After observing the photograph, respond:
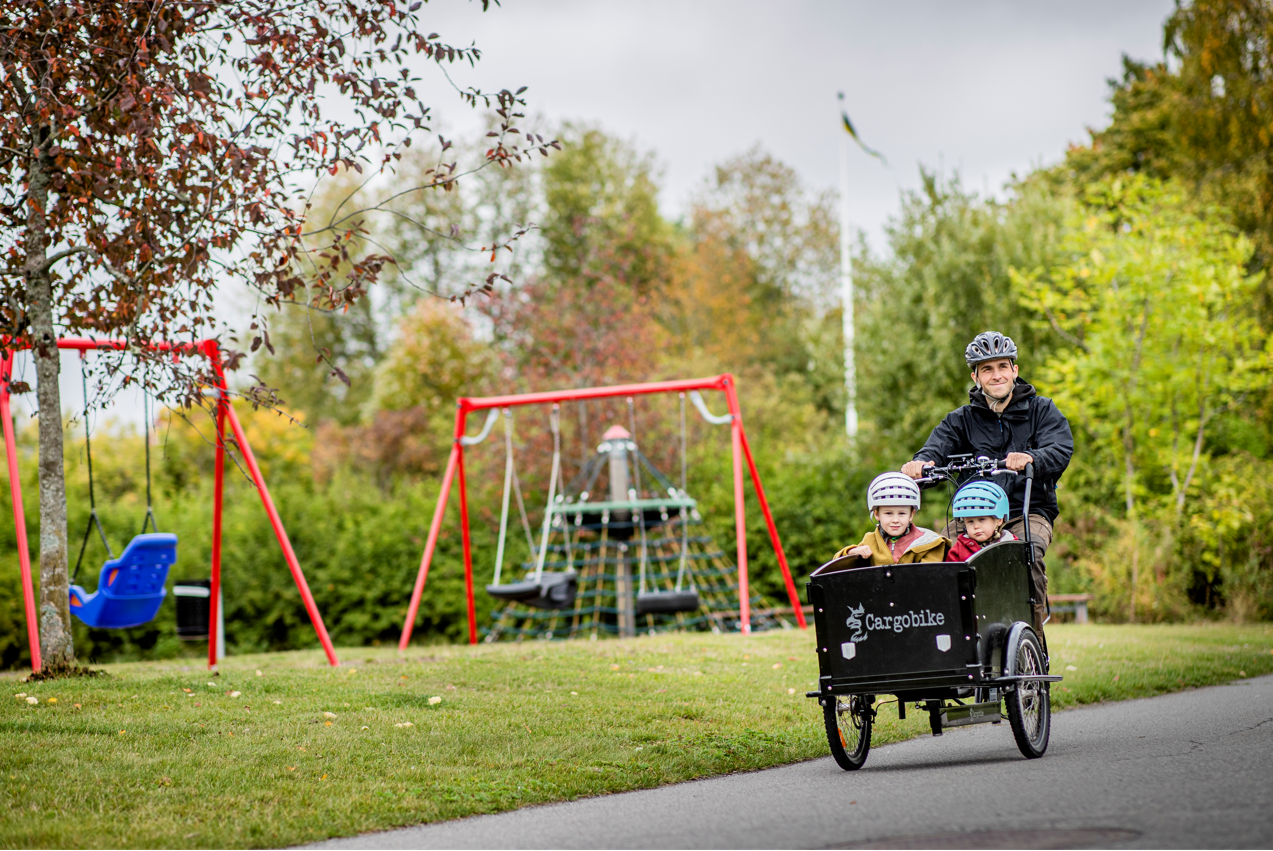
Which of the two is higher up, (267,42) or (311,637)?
(267,42)

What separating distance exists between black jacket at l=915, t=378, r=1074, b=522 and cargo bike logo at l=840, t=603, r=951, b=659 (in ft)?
3.50

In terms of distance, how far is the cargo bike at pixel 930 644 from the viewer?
5918 mm

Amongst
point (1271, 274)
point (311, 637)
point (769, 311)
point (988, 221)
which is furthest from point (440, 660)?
point (769, 311)

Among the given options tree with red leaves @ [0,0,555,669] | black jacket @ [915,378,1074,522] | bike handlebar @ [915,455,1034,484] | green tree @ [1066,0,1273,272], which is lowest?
bike handlebar @ [915,455,1034,484]

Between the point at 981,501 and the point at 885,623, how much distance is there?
2.97 ft

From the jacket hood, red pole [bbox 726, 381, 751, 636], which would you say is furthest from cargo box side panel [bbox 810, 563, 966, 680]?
red pole [bbox 726, 381, 751, 636]

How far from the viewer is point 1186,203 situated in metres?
23.1

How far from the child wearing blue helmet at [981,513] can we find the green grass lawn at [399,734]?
1508 millimetres

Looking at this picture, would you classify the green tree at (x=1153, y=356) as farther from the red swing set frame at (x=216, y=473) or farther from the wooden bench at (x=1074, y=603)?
the red swing set frame at (x=216, y=473)

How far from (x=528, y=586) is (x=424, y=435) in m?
19.6

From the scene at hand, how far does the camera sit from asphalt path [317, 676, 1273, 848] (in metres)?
4.44

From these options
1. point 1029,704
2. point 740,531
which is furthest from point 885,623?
point 740,531

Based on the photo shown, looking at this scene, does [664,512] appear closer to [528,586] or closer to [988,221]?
[528,586]

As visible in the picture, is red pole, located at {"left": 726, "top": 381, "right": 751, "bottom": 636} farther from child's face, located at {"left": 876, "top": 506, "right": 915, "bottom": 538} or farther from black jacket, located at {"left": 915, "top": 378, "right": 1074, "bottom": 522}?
child's face, located at {"left": 876, "top": 506, "right": 915, "bottom": 538}
